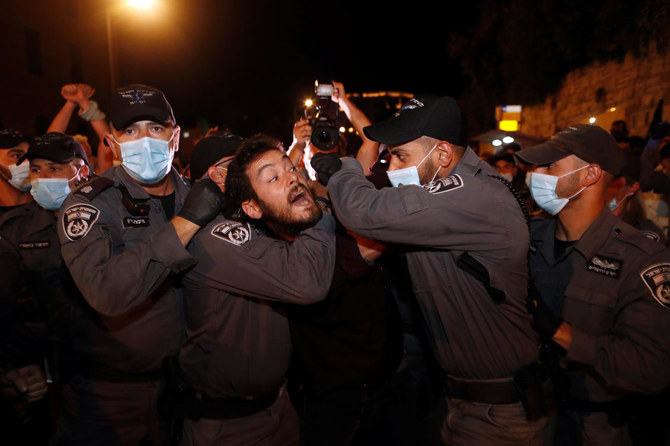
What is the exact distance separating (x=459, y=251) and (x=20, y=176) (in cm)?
376

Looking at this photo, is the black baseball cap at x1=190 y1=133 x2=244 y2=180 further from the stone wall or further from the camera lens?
the stone wall

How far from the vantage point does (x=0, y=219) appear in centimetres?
353

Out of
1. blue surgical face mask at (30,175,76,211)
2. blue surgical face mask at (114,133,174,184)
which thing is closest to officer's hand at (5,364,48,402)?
blue surgical face mask at (30,175,76,211)

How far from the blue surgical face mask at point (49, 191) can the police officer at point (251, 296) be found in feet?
5.60

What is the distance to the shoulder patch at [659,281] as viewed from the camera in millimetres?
2420

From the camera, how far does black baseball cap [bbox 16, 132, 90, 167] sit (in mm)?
3469

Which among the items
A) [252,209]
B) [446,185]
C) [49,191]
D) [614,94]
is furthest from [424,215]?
[614,94]

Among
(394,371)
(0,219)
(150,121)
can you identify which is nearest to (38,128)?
(0,219)

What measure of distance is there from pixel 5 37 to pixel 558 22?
2034cm

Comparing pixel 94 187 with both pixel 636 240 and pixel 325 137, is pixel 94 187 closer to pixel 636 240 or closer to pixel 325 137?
pixel 325 137

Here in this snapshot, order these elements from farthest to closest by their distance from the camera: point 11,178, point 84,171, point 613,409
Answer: point 11,178
point 84,171
point 613,409

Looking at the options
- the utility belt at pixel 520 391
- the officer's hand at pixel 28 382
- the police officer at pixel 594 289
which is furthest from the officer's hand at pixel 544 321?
the officer's hand at pixel 28 382

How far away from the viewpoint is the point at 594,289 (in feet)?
8.73

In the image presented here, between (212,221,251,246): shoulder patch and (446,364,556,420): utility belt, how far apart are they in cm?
146
